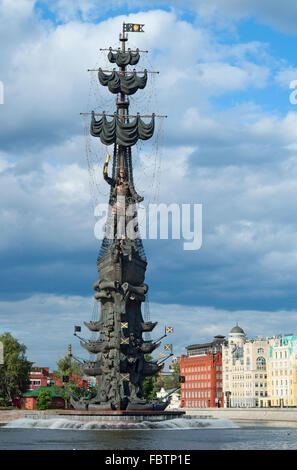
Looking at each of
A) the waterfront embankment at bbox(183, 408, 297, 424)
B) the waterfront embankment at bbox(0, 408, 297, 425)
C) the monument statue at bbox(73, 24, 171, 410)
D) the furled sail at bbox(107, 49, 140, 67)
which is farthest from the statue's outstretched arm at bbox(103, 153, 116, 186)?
the waterfront embankment at bbox(183, 408, 297, 424)

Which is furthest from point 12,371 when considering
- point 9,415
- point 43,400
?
point 9,415

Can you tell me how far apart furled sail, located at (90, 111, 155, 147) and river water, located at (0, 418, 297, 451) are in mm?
39178

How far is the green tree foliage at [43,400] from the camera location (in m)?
151

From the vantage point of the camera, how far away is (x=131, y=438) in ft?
Answer: 240

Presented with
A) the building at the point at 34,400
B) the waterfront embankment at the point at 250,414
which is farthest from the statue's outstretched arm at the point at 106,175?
the building at the point at 34,400

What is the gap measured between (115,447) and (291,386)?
13340cm

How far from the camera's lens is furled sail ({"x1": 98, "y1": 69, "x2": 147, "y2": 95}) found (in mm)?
113312

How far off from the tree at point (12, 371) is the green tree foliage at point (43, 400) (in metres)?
6.44

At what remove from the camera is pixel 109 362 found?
102438mm

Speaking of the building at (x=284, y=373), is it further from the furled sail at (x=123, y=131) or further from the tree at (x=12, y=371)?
the furled sail at (x=123, y=131)

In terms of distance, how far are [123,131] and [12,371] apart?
218ft

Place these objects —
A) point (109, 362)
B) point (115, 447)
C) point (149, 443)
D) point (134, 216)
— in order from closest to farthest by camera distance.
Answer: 1. point (115, 447)
2. point (149, 443)
3. point (109, 362)
4. point (134, 216)
